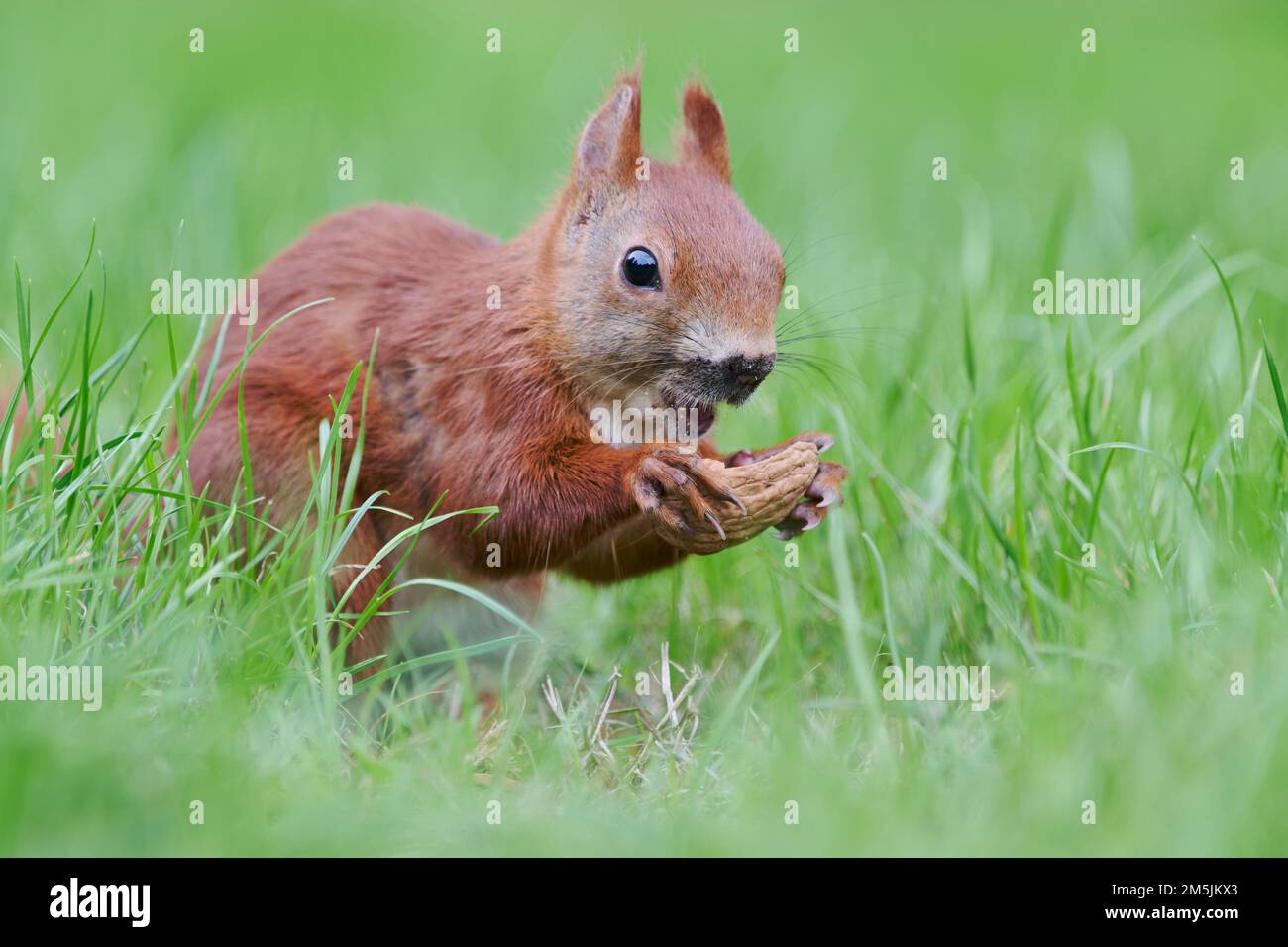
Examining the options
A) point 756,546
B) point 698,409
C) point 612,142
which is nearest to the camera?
point 698,409

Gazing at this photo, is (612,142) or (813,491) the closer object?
(813,491)

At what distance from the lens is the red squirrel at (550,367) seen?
3287mm

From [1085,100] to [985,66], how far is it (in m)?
1.28

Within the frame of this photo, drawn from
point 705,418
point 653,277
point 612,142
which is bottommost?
point 705,418

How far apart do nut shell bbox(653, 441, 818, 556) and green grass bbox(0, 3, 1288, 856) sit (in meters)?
0.23

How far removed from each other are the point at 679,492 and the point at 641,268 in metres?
0.54

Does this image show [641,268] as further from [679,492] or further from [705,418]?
[679,492]

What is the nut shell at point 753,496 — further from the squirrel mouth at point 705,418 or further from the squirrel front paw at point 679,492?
the squirrel mouth at point 705,418

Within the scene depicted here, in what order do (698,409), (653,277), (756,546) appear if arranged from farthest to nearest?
1. (756,546)
2. (698,409)
3. (653,277)

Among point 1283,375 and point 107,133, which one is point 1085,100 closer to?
point 1283,375

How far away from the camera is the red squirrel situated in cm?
329

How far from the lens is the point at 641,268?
10.9 feet

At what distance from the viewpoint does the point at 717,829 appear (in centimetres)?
248

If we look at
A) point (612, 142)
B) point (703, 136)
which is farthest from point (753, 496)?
point (703, 136)
